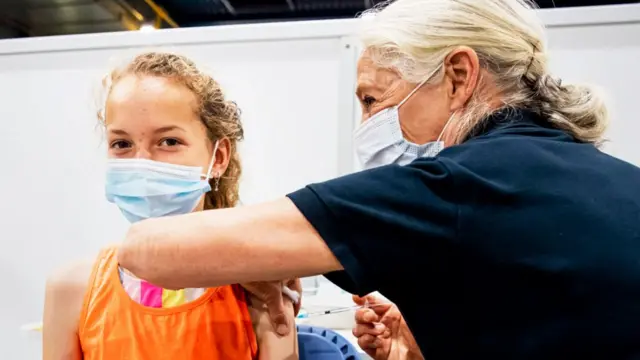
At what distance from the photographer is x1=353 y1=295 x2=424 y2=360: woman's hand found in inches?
48.4

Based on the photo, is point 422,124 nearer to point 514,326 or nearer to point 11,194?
point 514,326

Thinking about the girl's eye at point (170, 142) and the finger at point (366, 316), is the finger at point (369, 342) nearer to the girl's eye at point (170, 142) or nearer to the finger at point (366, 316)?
the finger at point (366, 316)

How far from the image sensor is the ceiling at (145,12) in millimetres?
4082

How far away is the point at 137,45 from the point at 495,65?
138 cm

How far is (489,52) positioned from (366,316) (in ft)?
2.25

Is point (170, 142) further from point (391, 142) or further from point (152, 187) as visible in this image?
point (391, 142)

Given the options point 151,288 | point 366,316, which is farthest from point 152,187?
point 366,316

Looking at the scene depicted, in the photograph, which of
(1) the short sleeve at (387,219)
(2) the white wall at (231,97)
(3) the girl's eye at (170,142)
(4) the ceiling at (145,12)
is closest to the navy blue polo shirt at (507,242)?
(1) the short sleeve at (387,219)

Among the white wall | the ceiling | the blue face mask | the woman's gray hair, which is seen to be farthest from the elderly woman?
the ceiling

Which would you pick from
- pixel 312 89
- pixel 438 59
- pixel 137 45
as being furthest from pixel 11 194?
pixel 438 59

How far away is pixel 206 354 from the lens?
1059 millimetres

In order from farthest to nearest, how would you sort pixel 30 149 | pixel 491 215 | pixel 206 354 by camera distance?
pixel 30 149
pixel 206 354
pixel 491 215

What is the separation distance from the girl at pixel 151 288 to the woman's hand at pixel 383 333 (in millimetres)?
229

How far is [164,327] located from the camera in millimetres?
1065
